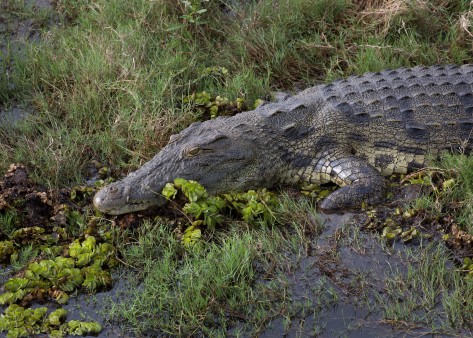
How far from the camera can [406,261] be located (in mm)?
4820

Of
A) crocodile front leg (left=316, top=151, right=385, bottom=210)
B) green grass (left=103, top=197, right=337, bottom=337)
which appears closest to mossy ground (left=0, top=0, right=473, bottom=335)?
green grass (left=103, top=197, right=337, bottom=337)

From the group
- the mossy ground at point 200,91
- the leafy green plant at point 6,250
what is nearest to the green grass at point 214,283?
the mossy ground at point 200,91

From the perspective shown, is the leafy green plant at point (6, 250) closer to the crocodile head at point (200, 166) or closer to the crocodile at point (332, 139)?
the crocodile head at point (200, 166)

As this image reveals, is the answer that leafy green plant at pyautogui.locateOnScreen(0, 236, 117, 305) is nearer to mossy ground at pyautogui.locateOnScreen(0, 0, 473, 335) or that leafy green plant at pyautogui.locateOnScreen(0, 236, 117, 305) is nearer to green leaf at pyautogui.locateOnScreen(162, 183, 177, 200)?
mossy ground at pyautogui.locateOnScreen(0, 0, 473, 335)

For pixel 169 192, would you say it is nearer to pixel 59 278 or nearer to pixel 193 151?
pixel 193 151

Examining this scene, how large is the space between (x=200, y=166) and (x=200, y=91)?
1.40 m

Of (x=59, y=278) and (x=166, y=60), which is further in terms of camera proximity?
(x=166, y=60)

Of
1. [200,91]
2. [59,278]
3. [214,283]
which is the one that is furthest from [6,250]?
[200,91]

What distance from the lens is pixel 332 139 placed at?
5.80 m

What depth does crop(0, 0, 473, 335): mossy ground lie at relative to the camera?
4.55 meters

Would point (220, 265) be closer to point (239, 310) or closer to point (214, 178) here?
point (239, 310)

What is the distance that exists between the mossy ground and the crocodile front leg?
1.19ft

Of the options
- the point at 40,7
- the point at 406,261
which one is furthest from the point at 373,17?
the point at 40,7

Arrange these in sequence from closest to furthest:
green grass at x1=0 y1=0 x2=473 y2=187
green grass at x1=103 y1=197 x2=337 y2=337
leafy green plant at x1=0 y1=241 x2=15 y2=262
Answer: green grass at x1=103 y1=197 x2=337 y2=337, leafy green plant at x1=0 y1=241 x2=15 y2=262, green grass at x1=0 y1=0 x2=473 y2=187
